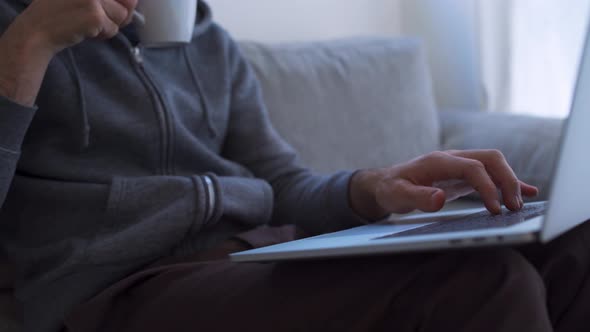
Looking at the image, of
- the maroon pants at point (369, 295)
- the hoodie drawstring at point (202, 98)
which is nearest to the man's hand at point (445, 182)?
the maroon pants at point (369, 295)

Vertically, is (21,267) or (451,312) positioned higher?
(451,312)

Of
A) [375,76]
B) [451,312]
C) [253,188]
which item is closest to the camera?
[451,312]

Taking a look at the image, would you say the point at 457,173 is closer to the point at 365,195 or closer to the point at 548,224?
the point at 365,195

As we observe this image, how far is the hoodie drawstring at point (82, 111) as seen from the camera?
0.88 m

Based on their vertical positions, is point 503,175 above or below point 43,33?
below

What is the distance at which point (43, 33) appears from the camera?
0.73 metres

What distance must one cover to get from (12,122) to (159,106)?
0.23 m

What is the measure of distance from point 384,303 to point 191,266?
0.91 ft

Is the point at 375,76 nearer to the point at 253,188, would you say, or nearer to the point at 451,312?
the point at 253,188

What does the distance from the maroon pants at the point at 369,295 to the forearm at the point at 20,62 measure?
0.24 meters

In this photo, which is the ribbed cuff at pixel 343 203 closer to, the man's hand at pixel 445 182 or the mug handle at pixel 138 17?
the man's hand at pixel 445 182

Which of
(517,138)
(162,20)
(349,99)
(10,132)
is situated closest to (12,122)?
(10,132)

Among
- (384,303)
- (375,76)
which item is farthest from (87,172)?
(375,76)

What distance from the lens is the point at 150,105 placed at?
94 centimetres
